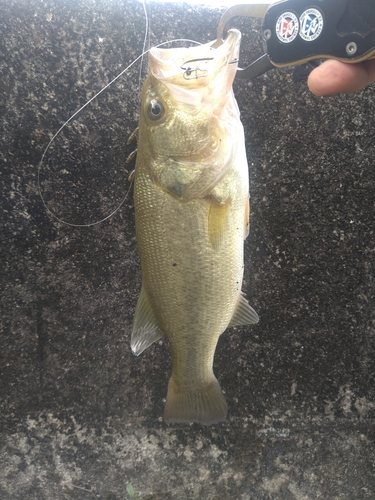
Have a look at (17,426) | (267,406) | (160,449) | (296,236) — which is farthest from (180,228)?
(17,426)

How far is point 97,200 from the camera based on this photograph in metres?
1.96

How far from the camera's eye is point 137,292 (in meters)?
2.06

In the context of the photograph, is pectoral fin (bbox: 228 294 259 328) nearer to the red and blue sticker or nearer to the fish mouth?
the fish mouth

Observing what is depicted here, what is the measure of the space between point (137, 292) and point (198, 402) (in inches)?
27.6

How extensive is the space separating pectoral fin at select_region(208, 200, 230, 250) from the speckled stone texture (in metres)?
0.66

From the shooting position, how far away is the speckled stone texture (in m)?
1.85

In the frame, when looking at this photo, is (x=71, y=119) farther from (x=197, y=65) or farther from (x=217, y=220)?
(x=217, y=220)

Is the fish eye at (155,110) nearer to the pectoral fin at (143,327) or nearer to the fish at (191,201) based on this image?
the fish at (191,201)

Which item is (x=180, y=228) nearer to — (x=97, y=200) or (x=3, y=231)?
(x=97, y=200)

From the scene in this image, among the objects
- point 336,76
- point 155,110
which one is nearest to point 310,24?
point 336,76

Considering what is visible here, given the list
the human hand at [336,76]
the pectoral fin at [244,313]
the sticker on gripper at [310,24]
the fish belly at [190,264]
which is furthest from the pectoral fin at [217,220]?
the sticker on gripper at [310,24]

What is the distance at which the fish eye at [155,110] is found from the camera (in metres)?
1.32

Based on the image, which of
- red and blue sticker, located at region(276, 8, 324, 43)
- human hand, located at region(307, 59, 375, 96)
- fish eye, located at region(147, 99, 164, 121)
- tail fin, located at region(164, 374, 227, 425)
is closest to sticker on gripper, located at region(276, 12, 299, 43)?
red and blue sticker, located at region(276, 8, 324, 43)

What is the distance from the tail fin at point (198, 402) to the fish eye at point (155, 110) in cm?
118
